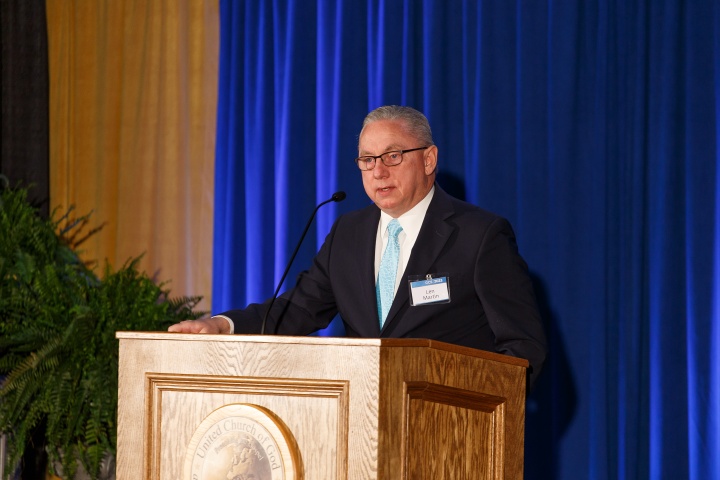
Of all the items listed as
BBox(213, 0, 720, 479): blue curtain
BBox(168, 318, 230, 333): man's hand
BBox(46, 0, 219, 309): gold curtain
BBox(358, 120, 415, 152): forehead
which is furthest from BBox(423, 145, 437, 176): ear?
BBox(46, 0, 219, 309): gold curtain

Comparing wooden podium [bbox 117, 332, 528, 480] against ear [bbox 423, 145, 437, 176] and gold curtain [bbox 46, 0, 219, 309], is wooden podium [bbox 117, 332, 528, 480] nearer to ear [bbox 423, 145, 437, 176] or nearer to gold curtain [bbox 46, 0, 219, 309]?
ear [bbox 423, 145, 437, 176]

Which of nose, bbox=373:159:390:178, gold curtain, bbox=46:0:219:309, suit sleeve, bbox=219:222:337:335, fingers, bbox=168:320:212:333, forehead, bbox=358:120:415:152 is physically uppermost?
gold curtain, bbox=46:0:219:309

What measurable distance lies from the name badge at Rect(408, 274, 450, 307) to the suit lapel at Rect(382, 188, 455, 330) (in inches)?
1.0

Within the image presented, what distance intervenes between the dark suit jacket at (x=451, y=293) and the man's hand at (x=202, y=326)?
0.08m

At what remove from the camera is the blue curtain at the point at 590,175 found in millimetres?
3967

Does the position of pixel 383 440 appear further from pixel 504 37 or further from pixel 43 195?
pixel 43 195

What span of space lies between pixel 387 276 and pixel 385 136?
1.54ft

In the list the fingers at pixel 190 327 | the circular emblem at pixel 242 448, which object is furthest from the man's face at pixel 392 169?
the circular emblem at pixel 242 448

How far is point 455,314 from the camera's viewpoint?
2.89 metres

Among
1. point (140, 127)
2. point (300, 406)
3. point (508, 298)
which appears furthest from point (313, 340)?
point (140, 127)

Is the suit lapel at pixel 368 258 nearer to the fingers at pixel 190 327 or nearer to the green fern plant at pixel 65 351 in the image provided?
the fingers at pixel 190 327

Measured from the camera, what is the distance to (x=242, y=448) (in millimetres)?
1976

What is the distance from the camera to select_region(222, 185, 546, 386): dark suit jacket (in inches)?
109

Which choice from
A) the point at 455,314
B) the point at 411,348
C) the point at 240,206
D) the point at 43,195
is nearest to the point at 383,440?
the point at 411,348
